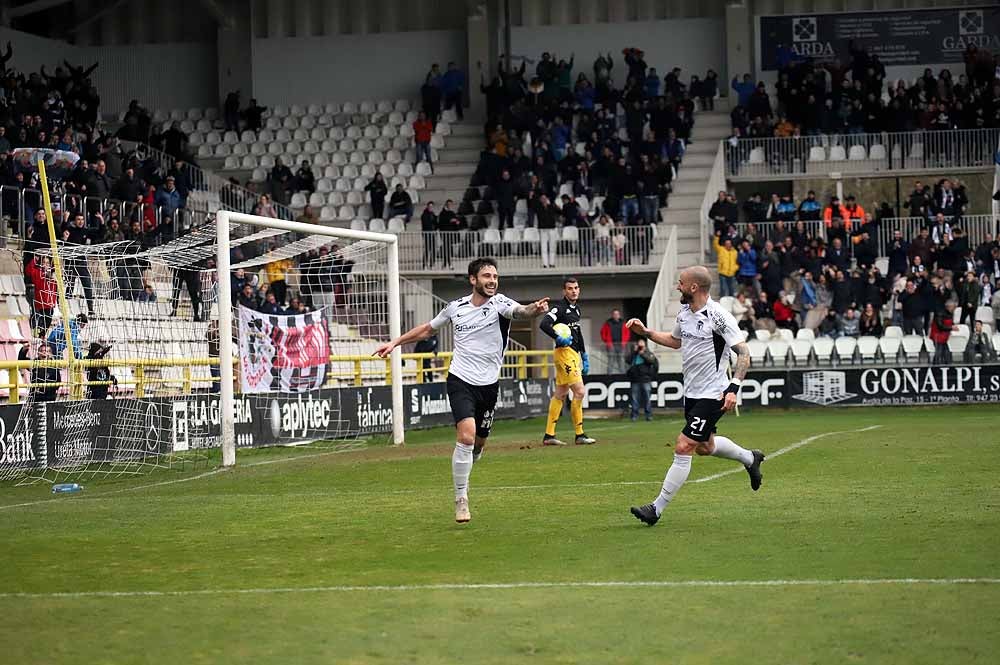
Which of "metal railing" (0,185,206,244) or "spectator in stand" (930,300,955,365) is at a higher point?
"metal railing" (0,185,206,244)

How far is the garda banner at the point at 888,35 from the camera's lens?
150 ft

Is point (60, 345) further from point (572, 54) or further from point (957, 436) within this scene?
point (572, 54)

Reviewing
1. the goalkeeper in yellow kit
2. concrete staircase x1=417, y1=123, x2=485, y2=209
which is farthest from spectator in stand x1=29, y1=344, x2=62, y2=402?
concrete staircase x1=417, y1=123, x2=485, y2=209

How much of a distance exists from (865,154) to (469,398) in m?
32.7

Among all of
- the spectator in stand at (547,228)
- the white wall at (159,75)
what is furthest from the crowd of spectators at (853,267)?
the white wall at (159,75)

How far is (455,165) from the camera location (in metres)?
45.2

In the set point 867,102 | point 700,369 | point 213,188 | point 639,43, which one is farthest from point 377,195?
point 700,369

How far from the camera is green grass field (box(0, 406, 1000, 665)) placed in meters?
7.09

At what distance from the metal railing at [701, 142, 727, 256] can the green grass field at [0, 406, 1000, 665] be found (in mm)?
23166

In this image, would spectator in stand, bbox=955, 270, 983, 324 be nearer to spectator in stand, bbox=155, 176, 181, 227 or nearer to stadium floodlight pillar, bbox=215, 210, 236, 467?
spectator in stand, bbox=155, 176, 181, 227

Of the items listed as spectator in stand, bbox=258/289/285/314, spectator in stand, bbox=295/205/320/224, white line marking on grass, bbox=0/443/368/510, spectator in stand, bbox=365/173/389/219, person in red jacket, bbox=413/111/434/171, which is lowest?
white line marking on grass, bbox=0/443/368/510

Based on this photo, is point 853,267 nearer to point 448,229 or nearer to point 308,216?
point 448,229

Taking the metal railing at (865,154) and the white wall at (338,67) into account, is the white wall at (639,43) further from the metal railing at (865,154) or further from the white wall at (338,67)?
the metal railing at (865,154)

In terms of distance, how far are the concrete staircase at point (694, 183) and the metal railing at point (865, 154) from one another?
3.66 ft
